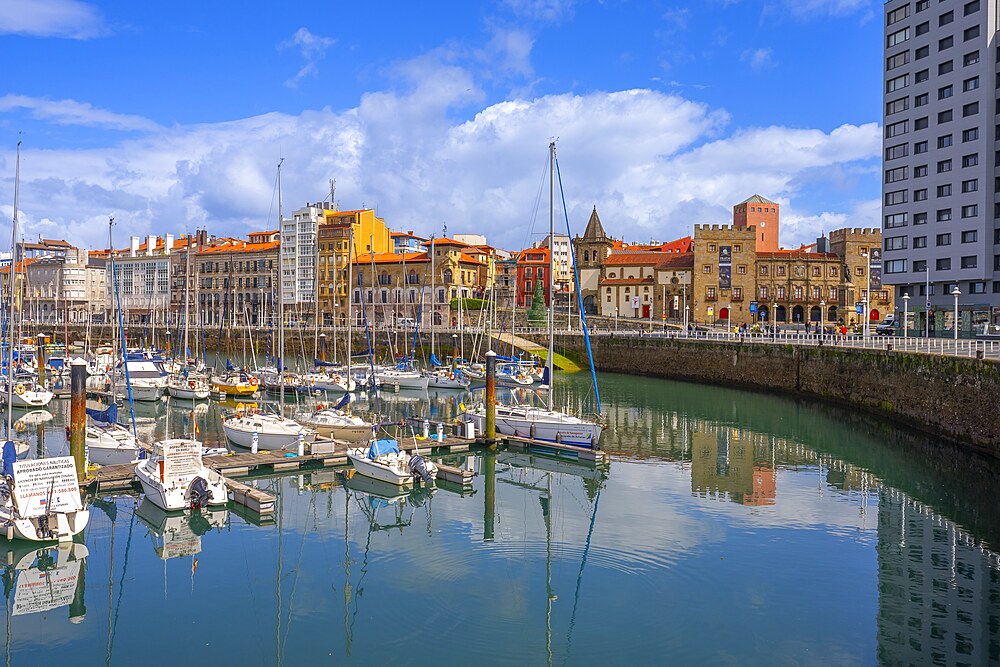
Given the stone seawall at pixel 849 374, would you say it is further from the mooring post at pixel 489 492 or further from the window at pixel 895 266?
the window at pixel 895 266

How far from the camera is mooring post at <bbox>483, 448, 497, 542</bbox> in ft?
78.8

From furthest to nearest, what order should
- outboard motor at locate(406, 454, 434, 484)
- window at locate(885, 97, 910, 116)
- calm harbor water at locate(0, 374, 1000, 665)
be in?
window at locate(885, 97, 910, 116), outboard motor at locate(406, 454, 434, 484), calm harbor water at locate(0, 374, 1000, 665)

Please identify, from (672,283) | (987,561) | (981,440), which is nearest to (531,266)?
(672,283)

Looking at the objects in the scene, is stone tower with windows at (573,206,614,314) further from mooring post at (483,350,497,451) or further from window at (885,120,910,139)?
mooring post at (483,350,497,451)

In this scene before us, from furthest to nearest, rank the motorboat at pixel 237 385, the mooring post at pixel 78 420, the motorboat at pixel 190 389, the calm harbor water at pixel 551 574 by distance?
1. the motorboat at pixel 237 385
2. the motorboat at pixel 190 389
3. the mooring post at pixel 78 420
4. the calm harbor water at pixel 551 574

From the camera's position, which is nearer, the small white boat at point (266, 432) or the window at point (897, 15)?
the small white boat at point (266, 432)

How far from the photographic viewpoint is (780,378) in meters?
59.3

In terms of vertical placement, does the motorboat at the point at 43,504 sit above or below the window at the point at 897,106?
below

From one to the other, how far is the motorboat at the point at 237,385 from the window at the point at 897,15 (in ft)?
206

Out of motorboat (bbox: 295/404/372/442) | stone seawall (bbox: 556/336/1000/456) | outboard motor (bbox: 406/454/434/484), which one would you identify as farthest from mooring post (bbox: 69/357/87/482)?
stone seawall (bbox: 556/336/1000/456)

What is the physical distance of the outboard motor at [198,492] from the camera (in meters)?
24.7

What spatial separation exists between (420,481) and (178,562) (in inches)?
378

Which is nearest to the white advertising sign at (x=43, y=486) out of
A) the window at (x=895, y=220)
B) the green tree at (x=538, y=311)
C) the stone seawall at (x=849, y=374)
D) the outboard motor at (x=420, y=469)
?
the outboard motor at (x=420, y=469)

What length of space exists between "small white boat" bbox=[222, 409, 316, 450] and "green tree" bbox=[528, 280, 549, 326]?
71607 millimetres
